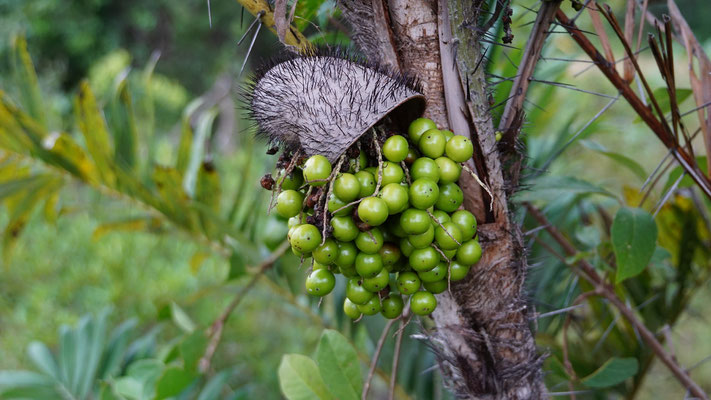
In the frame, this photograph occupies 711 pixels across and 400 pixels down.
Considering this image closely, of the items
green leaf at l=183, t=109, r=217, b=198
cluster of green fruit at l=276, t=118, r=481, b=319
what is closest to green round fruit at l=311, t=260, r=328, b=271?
cluster of green fruit at l=276, t=118, r=481, b=319

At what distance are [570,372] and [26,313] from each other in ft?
6.65

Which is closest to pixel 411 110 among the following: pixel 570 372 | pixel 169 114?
pixel 570 372

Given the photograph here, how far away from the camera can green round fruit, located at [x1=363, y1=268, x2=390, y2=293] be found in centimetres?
51

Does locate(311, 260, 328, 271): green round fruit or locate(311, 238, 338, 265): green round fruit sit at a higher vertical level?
locate(311, 238, 338, 265): green round fruit

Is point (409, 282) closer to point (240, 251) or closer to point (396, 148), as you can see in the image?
point (396, 148)

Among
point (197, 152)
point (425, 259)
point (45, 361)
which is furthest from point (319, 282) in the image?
point (45, 361)

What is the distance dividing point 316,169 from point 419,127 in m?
0.11

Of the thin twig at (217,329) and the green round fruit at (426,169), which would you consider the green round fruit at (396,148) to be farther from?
the thin twig at (217,329)

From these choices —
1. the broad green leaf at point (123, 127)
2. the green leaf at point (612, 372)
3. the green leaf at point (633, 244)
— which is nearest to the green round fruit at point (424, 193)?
the green leaf at point (633, 244)

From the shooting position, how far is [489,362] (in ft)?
1.90

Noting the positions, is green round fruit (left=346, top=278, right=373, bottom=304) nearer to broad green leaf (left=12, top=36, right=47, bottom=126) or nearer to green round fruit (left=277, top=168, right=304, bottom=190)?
green round fruit (left=277, top=168, right=304, bottom=190)

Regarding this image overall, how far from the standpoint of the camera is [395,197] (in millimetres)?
456

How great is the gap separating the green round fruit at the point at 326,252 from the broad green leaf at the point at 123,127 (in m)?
0.89

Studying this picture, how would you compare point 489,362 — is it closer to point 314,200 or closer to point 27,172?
point 314,200
